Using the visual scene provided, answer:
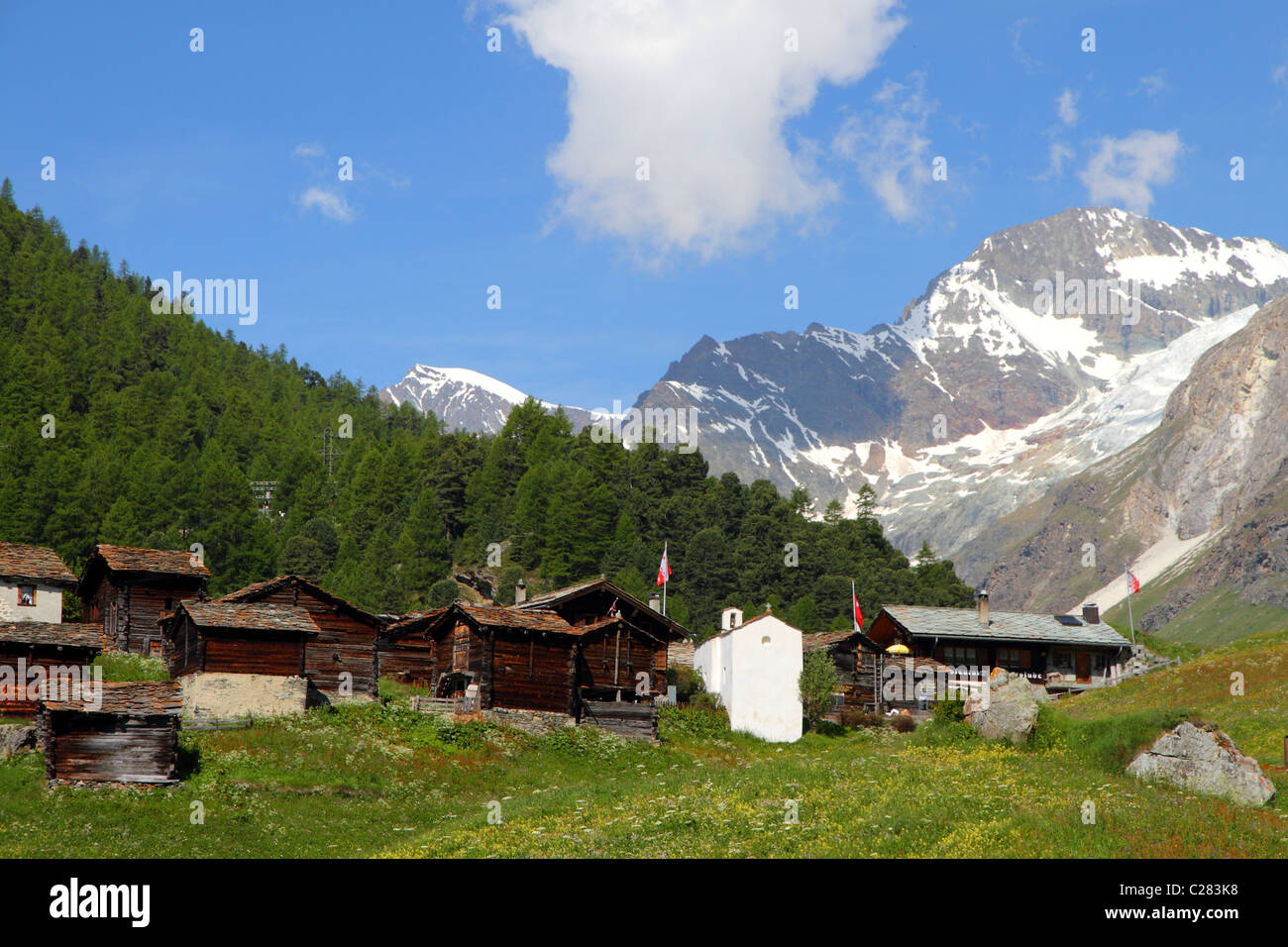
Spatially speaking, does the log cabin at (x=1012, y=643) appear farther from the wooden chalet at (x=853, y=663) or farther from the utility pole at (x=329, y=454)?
the utility pole at (x=329, y=454)

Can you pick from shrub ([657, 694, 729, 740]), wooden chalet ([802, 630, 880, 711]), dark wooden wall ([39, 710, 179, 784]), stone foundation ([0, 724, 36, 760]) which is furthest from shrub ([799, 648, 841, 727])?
stone foundation ([0, 724, 36, 760])

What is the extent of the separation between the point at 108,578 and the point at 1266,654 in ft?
190

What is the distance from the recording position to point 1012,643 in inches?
2968

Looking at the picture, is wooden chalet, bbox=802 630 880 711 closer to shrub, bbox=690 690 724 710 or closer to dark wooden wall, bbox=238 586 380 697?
shrub, bbox=690 690 724 710

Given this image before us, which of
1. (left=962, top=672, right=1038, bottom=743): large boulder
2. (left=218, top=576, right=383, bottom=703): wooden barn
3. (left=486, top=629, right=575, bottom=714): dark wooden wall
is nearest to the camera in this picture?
(left=962, top=672, right=1038, bottom=743): large boulder

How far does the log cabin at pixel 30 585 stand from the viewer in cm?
5931

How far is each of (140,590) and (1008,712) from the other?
42.6 metres

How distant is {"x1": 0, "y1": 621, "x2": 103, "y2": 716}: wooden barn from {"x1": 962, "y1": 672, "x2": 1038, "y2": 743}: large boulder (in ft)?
115

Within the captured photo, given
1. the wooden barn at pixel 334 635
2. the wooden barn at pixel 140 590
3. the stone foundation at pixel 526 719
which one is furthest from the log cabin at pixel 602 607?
the wooden barn at pixel 140 590

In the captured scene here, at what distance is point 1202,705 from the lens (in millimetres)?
53906

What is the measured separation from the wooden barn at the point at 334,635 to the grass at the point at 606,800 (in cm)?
856

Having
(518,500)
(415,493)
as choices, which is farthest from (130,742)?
(415,493)

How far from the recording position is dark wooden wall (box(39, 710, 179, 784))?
3766 cm
